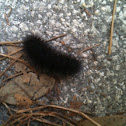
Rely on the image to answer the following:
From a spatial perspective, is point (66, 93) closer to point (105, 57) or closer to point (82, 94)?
point (82, 94)

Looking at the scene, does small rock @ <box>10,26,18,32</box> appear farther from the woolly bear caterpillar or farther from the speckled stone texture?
the woolly bear caterpillar

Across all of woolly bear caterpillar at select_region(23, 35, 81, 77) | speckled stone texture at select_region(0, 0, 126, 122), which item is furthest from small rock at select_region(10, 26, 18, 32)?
woolly bear caterpillar at select_region(23, 35, 81, 77)

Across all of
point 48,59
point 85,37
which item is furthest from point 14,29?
point 85,37

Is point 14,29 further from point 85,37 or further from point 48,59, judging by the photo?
point 85,37

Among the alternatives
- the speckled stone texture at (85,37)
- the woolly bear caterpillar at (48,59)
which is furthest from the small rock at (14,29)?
the woolly bear caterpillar at (48,59)

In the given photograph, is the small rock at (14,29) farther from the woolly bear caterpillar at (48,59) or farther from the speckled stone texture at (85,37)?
the woolly bear caterpillar at (48,59)

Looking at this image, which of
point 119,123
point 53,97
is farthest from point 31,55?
point 119,123
